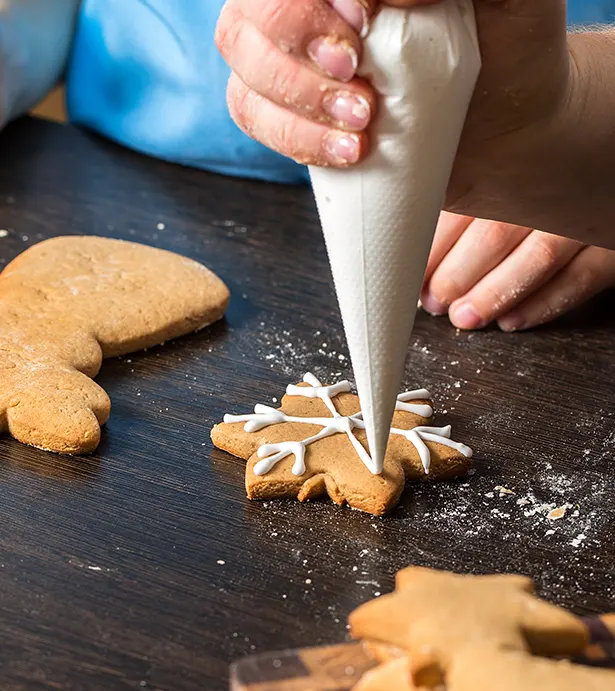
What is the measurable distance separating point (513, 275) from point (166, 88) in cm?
83

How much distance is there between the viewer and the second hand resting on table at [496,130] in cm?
76

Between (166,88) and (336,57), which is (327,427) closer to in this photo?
(336,57)

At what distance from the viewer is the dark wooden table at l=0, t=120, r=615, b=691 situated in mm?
764

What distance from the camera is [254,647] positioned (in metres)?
0.75

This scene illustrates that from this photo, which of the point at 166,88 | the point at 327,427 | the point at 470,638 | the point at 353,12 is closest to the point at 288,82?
the point at 353,12

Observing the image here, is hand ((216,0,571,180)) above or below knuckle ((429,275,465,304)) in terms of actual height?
above

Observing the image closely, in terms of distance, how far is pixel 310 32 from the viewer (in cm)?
77

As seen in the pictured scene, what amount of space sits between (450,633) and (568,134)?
1.93ft

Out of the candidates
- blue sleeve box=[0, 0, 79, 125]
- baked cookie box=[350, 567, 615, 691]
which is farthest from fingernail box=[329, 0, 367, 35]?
blue sleeve box=[0, 0, 79, 125]

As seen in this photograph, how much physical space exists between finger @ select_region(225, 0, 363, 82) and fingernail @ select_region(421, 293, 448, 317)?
53cm

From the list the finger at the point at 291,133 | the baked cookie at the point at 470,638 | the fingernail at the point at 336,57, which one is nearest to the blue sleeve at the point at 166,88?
the finger at the point at 291,133

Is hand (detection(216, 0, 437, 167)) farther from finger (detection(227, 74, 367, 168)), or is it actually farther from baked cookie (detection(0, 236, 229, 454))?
baked cookie (detection(0, 236, 229, 454))

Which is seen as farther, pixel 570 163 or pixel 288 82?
pixel 570 163

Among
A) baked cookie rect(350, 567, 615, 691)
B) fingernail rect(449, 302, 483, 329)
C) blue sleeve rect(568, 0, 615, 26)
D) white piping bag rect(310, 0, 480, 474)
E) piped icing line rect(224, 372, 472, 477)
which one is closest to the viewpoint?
baked cookie rect(350, 567, 615, 691)
